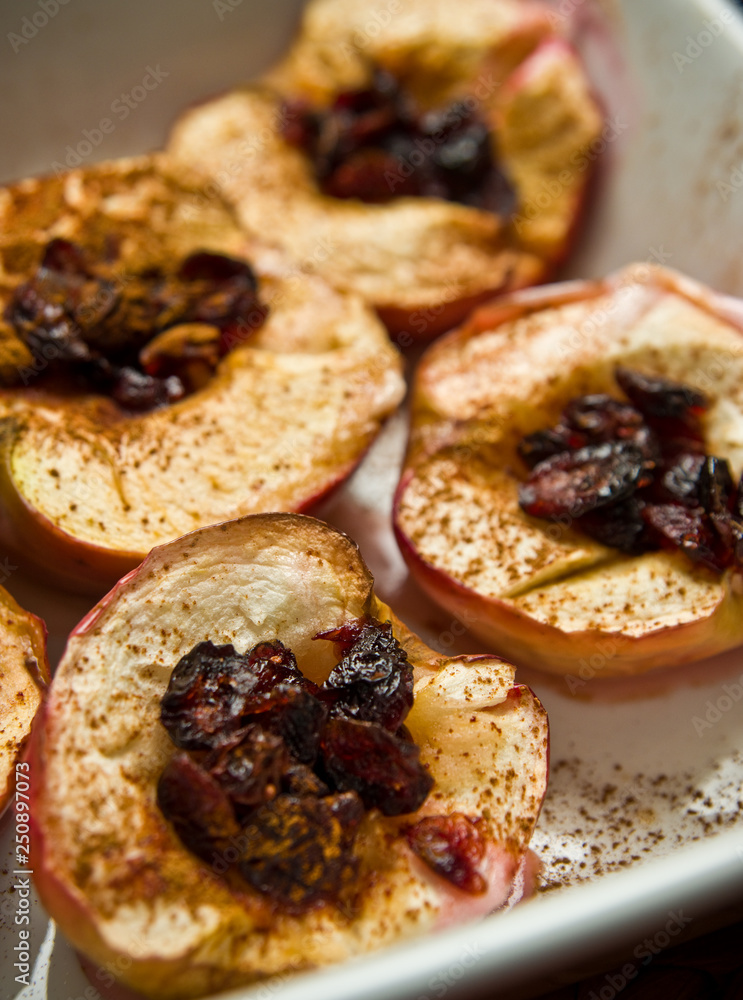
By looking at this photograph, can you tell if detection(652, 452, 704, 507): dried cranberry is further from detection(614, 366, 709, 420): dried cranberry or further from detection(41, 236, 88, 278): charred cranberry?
detection(41, 236, 88, 278): charred cranberry

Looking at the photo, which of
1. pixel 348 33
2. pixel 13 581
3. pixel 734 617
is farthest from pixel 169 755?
pixel 348 33

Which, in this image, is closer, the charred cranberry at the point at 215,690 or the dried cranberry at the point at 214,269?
the charred cranberry at the point at 215,690

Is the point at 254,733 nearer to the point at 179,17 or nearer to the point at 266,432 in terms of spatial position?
the point at 266,432

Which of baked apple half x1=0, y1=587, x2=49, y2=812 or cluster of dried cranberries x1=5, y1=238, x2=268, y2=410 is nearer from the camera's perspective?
baked apple half x1=0, y1=587, x2=49, y2=812

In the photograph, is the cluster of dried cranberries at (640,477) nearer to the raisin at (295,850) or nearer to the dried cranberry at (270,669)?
the dried cranberry at (270,669)

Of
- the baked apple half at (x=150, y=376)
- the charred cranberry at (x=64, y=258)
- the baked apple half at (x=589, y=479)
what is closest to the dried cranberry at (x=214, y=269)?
the baked apple half at (x=150, y=376)

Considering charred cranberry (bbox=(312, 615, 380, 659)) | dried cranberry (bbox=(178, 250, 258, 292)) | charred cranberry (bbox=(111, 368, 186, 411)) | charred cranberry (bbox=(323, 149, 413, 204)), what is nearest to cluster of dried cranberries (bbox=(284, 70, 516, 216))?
charred cranberry (bbox=(323, 149, 413, 204))
